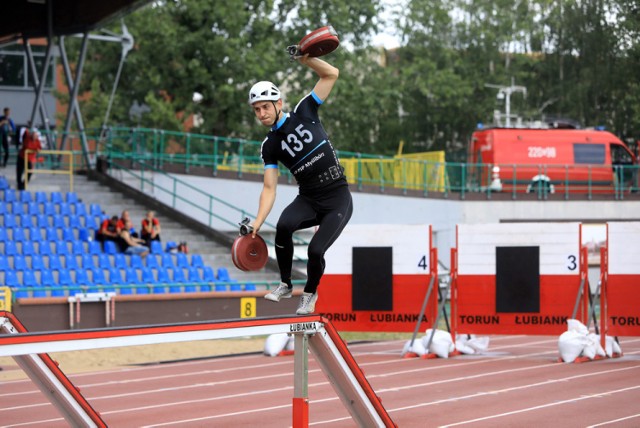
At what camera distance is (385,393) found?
13.8m

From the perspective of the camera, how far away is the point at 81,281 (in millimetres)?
21016

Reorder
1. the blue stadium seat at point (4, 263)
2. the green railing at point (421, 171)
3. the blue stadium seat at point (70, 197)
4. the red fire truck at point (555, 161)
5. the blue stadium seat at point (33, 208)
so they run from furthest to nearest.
Answer: the red fire truck at point (555, 161), the green railing at point (421, 171), the blue stadium seat at point (70, 197), the blue stadium seat at point (33, 208), the blue stadium seat at point (4, 263)

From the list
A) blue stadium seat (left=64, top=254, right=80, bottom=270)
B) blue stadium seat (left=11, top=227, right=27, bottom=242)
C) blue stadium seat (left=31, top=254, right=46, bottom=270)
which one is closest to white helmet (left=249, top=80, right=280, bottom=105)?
blue stadium seat (left=31, top=254, right=46, bottom=270)

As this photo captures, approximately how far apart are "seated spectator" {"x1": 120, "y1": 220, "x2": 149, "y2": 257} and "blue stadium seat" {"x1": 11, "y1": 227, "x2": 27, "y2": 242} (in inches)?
78.6

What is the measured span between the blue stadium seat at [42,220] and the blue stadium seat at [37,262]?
178 centimetres

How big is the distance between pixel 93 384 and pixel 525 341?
9.85 meters

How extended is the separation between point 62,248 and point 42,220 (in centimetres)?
135

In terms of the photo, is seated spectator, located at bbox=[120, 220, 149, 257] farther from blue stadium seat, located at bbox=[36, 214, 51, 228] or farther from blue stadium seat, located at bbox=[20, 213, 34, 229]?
blue stadium seat, located at bbox=[20, 213, 34, 229]

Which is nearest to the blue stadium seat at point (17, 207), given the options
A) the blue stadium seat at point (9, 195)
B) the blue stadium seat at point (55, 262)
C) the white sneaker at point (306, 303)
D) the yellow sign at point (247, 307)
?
the blue stadium seat at point (9, 195)

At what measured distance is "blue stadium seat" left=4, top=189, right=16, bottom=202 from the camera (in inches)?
934

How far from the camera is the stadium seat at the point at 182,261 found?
76.5ft

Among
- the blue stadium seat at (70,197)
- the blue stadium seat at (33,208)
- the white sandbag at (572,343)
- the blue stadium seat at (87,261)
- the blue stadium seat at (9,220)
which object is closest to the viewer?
the white sandbag at (572,343)

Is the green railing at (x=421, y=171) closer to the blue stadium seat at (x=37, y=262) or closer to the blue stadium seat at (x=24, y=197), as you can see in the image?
the blue stadium seat at (x=24, y=197)

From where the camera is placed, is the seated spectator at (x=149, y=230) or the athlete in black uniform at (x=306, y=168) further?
the seated spectator at (x=149, y=230)
